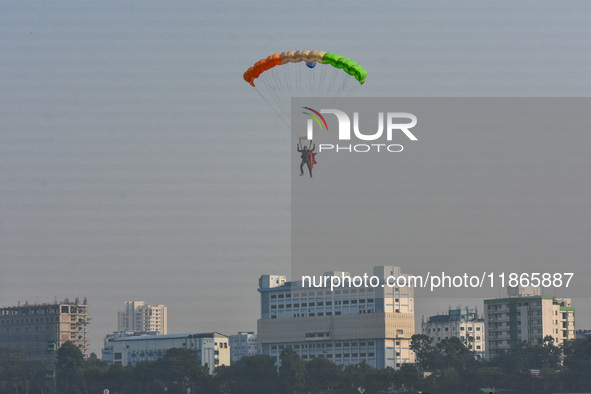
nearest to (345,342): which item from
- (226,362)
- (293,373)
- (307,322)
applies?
(307,322)

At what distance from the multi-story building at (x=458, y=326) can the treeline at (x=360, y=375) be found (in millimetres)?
44200

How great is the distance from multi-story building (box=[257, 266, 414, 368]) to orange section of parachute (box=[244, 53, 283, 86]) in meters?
105

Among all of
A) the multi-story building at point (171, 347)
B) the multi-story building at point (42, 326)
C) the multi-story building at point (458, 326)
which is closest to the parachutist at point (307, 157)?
the multi-story building at point (42, 326)

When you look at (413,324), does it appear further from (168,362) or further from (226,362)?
(168,362)

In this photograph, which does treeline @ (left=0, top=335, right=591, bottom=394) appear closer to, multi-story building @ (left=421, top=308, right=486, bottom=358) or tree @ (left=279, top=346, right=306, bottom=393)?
tree @ (left=279, top=346, right=306, bottom=393)

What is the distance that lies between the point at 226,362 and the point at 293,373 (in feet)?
150

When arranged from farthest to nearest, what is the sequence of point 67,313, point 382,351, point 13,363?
point 67,313
point 382,351
point 13,363

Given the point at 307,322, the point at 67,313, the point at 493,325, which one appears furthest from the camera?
the point at 67,313

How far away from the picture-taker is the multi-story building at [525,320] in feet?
470

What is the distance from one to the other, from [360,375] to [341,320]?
51813 millimetres

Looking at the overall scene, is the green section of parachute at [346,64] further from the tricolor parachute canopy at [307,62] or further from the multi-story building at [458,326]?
the multi-story building at [458,326]

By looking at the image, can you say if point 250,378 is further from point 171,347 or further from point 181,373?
point 171,347

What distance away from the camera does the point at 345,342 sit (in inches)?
6570

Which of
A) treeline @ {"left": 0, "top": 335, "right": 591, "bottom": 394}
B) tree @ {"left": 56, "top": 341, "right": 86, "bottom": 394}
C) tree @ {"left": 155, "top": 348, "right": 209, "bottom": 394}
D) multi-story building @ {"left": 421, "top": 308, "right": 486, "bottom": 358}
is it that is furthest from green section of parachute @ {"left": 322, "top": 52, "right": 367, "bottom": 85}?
multi-story building @ {"left": 421, "top": 308, "right": 486, "bottom": 358}
